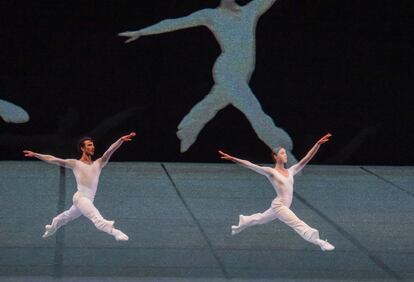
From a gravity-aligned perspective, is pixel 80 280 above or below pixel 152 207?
above

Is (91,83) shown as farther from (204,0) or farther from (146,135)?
(204,0)

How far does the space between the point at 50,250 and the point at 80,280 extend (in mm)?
1257

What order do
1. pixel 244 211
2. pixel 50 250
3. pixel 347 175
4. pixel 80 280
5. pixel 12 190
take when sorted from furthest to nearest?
pixel 347 175
pixel 12 190
pixel 244 211
pixel 50 250
pixel 80 280

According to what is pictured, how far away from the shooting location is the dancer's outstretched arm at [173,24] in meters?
14.6

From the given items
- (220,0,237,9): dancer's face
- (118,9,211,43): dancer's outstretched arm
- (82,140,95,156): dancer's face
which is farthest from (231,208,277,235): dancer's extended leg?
(220,0,237,9): dancer's face

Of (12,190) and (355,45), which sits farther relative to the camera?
(355,45)

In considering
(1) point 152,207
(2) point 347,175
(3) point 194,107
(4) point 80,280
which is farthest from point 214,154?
(4) point 80,280

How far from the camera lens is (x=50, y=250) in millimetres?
8727

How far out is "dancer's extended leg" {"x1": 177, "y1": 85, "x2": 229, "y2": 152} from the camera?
48.9ft

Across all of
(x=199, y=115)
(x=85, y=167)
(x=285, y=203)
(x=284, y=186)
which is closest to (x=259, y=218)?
(x=285, y=203)

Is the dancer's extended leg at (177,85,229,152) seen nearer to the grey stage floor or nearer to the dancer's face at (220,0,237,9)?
the grey stage floor

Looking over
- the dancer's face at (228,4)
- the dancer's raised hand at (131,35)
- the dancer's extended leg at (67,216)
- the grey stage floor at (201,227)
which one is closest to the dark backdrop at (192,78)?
the dancer's raised hand at (131,35)

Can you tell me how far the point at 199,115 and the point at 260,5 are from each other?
1841 millimetres

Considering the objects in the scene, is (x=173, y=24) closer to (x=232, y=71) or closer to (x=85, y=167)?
(x=232, y=71)
